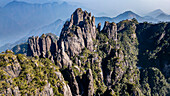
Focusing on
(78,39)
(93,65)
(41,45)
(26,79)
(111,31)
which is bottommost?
(26,79)

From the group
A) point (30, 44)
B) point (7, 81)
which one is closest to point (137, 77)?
point (7, 81)

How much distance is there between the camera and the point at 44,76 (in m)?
59.5

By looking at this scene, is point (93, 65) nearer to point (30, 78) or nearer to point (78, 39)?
point (78, 39)

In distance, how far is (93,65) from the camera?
90438 millimetres

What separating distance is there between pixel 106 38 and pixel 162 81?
5684 cm

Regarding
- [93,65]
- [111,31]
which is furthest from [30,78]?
[111,31]

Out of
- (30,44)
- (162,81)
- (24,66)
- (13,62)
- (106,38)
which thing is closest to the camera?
(13,62)

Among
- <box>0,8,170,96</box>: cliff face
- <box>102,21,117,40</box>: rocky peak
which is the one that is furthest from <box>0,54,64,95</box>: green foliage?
<box>102,21,117,40</box>: rocky peak

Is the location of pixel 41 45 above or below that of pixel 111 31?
below

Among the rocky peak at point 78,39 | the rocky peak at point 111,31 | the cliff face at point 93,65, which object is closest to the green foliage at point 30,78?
the cliff face at point 93,65

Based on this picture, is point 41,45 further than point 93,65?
Yes

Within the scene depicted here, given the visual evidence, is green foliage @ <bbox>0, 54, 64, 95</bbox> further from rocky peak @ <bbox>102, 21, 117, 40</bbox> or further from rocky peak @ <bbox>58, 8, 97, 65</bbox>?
rocky peak @ <bbox>102, 21, 117, 40</bbox>

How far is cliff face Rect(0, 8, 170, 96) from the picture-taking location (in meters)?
60.4

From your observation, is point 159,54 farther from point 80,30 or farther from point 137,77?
point 80,30
